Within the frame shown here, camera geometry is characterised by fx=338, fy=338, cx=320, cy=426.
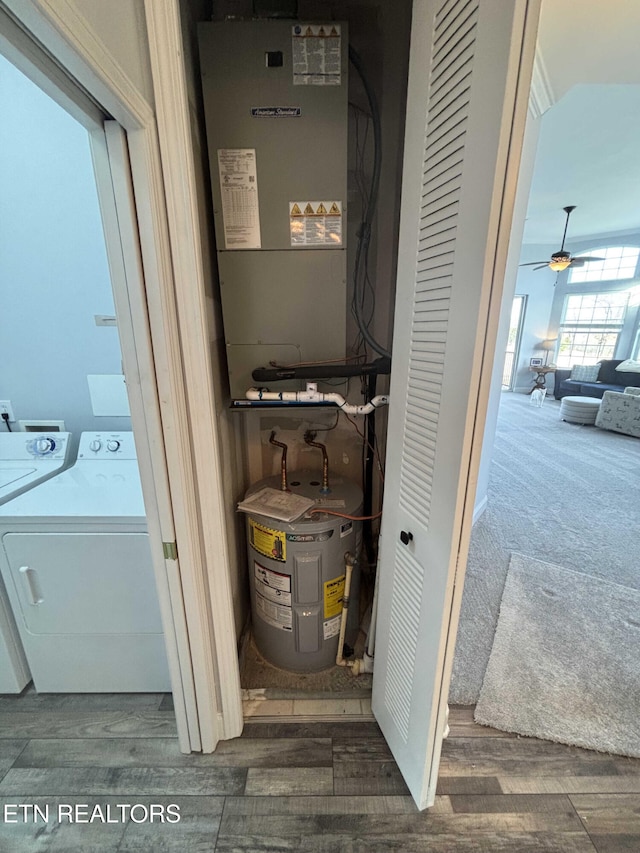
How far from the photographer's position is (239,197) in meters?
1.16

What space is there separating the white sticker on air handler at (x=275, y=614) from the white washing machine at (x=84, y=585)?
1.32 ft

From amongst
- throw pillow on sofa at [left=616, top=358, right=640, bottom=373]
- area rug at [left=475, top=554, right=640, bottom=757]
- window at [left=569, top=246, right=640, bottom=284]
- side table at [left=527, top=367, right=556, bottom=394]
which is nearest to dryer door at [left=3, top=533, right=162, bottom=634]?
area rug at [left=475, top=554, right=640, bottom=757]

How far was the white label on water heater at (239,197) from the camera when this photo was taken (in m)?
1.13

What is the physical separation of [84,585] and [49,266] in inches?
54.6

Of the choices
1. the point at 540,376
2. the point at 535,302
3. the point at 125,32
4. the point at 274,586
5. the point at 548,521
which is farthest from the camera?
the point at 540,376

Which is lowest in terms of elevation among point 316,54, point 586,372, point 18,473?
point 586,372

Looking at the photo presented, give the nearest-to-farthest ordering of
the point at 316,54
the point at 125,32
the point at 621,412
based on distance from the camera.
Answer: the point at 125,32 → the point at 316,54 → the point at 621,412

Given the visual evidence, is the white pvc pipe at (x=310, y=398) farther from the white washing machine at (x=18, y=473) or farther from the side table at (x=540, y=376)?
the side table at (x=540, y=376)

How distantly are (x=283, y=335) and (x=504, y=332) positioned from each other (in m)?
1.76

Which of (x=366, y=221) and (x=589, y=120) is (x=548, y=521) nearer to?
(x=366, y=221)

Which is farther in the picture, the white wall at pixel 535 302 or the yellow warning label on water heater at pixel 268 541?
the white wall at pixel 535 302

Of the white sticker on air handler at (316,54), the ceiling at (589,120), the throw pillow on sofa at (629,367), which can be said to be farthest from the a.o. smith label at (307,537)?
the throw pillow on sofa at (629,367)

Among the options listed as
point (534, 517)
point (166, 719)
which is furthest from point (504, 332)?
point (166, 719)

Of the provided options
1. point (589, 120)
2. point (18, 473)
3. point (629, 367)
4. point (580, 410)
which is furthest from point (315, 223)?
point (629, 367)
